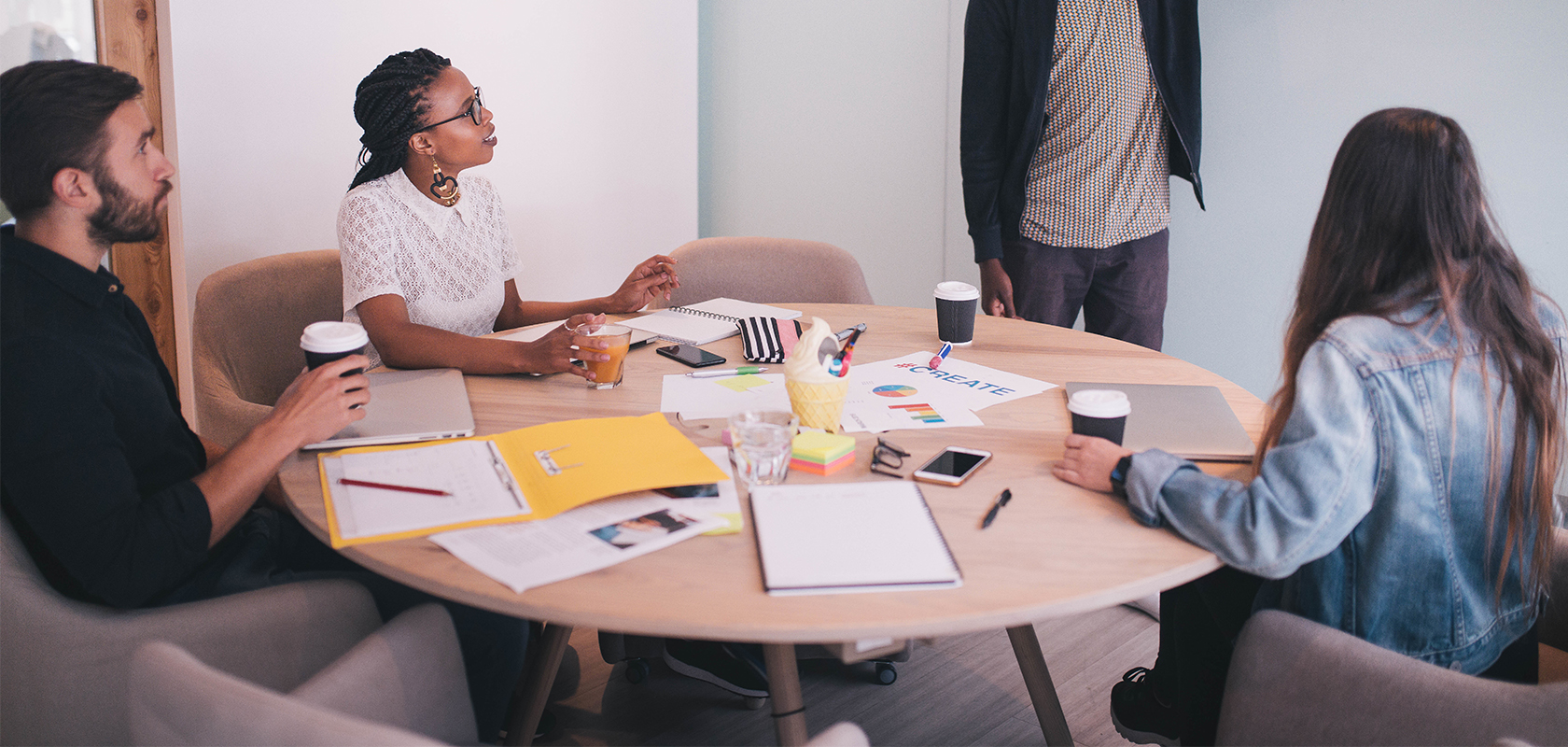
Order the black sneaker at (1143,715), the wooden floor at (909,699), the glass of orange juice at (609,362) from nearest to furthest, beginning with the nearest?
the black sneaker at (1143,715) < the glass of orange juice at (609,362) < the wooden floor at (909,699)

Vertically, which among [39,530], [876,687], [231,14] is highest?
[231,14]

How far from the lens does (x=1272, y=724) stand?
3.77 feet

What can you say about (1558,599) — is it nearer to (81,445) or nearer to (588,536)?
(588,536)

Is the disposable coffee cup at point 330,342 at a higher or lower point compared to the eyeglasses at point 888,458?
higher

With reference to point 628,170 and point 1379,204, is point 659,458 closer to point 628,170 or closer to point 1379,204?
point 1379,204

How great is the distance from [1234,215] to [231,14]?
9.99ft

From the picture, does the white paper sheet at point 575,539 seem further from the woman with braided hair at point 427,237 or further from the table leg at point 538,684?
the woman with braided hair at point 427,237

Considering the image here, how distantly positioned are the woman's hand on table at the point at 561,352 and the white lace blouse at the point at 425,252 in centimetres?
38

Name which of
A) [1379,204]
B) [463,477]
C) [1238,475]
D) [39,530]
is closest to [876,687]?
[1238,475]

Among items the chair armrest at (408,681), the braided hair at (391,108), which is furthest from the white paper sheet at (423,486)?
the braided hair at (391,108)

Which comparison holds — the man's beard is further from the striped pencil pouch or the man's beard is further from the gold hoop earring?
the striped pencil pouch

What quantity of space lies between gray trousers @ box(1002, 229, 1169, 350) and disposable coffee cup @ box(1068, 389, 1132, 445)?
1.41 m

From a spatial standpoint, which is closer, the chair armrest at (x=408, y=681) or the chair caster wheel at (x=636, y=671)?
the chair armrest at (x=408, y=681)

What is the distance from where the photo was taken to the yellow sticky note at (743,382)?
170cm
